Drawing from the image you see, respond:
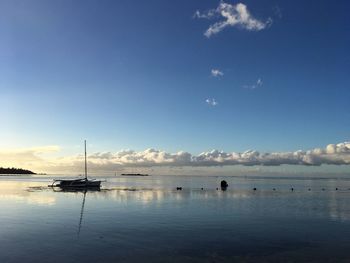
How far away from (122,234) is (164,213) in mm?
17004

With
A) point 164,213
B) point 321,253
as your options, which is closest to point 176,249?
point 321,253

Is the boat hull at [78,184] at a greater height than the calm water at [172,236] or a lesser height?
greater

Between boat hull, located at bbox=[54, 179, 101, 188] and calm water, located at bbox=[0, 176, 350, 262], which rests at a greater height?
boat hull, located at bbox=[54, 179, 101, 188]

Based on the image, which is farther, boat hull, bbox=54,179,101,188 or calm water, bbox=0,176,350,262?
boat hull, bbox=54,179,101,188

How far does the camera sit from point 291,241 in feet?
105

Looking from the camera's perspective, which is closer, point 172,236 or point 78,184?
point 172,236

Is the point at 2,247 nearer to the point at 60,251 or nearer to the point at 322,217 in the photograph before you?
the point at 60,251

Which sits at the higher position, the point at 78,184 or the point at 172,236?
the point at 78,184

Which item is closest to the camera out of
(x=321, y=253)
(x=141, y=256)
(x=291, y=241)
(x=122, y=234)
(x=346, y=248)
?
(x=141, y=256)

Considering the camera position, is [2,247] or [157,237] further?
[157,237]

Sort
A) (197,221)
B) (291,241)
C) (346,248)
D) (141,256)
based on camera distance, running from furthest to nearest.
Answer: (197,221)
(291,241)
(346,248)
(141,256)

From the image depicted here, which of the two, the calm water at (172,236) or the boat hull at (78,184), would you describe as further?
the boat hull at (78,184)

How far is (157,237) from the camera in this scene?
3275cm

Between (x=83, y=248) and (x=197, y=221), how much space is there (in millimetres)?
17578
